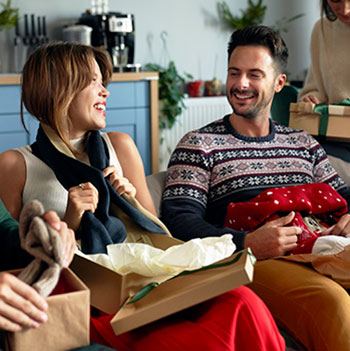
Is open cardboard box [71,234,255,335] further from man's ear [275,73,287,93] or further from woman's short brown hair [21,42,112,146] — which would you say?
man's ear [275,73,287,93]

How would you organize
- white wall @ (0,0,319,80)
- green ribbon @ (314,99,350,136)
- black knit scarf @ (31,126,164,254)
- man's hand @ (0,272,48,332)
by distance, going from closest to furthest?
man's hand @ (0,272,48,332) < black knit scarf @ (31,126,164,254) < green ribbon @ (314,99,350,136) < white wall @ (0,0,319,80)

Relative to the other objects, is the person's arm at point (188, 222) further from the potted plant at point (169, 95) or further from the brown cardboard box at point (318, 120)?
the potted plant at point (169, 95)

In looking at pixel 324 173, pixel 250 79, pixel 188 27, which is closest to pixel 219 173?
pixel 250 79

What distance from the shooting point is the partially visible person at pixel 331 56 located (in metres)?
2.52

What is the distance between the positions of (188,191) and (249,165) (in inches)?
9.4

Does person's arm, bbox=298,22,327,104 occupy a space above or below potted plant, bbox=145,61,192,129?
above

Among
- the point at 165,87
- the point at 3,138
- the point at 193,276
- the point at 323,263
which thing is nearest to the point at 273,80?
the point at 323,263

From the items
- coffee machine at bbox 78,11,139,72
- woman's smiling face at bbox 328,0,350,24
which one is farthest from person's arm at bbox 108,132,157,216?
coffee machine at bbox 78,11,139,72

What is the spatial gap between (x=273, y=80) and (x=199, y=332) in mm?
1160

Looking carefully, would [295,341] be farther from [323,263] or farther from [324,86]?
[324,86]

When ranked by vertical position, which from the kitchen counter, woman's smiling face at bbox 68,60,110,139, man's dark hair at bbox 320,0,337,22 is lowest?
the kitchen counter

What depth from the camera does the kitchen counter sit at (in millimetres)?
3773

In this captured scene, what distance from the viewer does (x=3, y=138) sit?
3824 mm

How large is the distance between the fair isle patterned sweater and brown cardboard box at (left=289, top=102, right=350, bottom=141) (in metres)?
0.24
